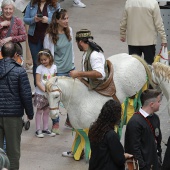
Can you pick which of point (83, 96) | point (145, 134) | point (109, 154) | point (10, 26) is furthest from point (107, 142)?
point (10, 26)

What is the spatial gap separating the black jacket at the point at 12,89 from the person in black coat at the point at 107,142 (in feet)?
5.17

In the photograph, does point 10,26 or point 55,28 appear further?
point 10,26

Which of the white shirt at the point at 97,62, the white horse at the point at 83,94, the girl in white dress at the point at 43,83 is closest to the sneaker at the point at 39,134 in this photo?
the girl in white dress at the point at 43,83

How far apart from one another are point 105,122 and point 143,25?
4988 mm

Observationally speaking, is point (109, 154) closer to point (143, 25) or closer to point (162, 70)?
point (162, 70)

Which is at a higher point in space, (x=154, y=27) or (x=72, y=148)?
(x=154, y=27)

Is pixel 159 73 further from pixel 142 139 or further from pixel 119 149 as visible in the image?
pixel 119 149

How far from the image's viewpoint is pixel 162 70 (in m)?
9.23

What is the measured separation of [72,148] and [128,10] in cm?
309

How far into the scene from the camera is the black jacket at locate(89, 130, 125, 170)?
274 inches

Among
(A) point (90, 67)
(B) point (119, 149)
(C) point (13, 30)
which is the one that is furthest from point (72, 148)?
(B) point (119, 149)

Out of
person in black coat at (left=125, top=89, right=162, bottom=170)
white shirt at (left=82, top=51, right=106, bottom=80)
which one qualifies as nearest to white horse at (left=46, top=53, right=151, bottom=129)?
white shirt at (left=82, top=51, right=106, bottom=80)

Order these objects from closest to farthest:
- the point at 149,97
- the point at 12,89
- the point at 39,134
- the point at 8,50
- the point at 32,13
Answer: the point at 149,97, the point at 12,89, the point at 8,50, the point at 39,134, the point at 32,13

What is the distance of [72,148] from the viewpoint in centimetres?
965
